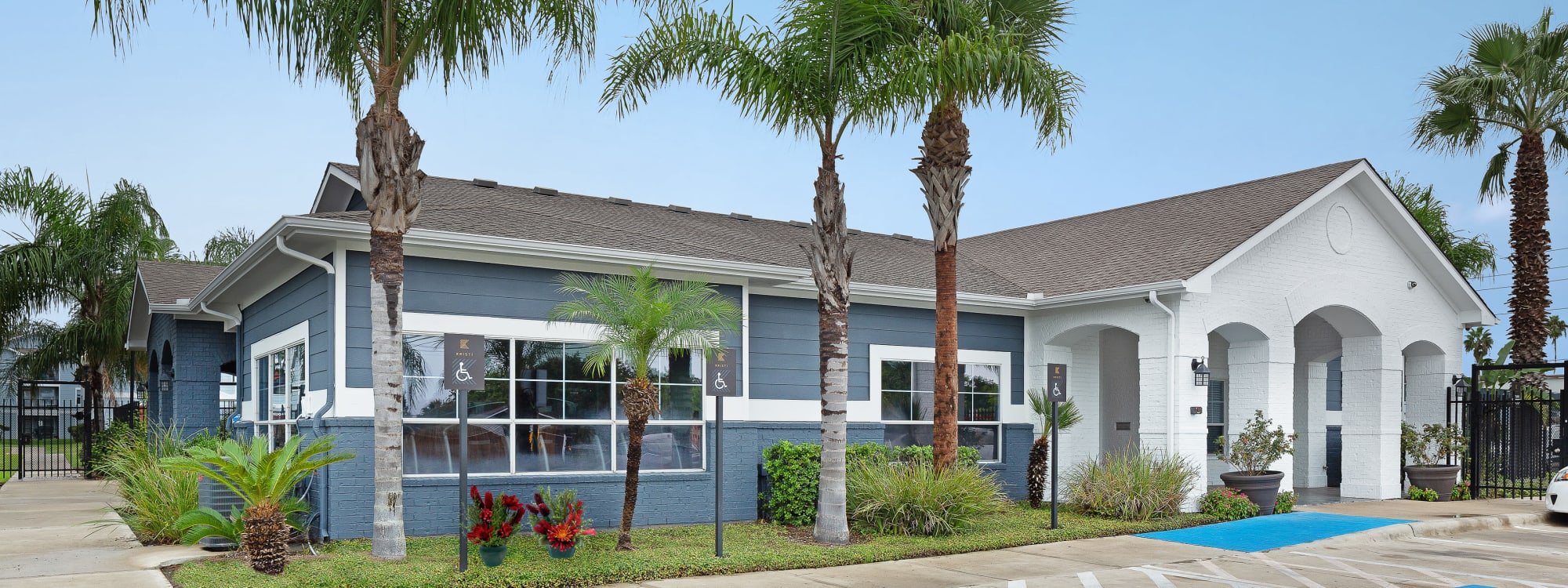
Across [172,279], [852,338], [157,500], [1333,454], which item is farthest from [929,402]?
[172,279]

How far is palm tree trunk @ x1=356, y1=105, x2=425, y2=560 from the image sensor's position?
33.0 ft

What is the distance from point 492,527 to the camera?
10.2m

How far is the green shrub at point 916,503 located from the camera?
1264cm

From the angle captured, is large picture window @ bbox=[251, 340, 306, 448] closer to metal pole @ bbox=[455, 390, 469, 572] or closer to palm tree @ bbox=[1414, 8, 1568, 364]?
metal pole @ bbox=[455, 390, 469, 572]

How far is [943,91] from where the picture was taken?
1258cm

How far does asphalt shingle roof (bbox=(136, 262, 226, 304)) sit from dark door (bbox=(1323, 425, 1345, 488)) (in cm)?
2035

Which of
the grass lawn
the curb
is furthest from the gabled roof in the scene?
the grass lawn

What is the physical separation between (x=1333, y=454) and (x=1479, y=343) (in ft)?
22.7

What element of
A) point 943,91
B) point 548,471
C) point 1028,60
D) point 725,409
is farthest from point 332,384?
point 1028,60

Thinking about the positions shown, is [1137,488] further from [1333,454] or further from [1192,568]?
[1333,454]

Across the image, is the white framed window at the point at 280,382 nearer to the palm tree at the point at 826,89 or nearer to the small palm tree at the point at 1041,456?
the palm tree at the point at 826,89

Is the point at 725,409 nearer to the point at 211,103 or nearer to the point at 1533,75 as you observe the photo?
the point at 211,103

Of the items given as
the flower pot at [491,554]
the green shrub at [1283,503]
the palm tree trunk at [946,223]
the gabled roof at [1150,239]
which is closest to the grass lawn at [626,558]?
the flower pot at [491,554]

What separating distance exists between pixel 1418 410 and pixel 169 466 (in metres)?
19.1
